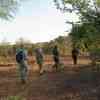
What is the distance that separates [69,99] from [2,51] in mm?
35834

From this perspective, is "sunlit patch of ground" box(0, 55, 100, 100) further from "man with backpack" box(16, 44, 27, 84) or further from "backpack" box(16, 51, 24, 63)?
"backpack" box(16, 51, 24, 63)

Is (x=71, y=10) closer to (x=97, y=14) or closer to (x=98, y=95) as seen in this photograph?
(x=97, y=14)

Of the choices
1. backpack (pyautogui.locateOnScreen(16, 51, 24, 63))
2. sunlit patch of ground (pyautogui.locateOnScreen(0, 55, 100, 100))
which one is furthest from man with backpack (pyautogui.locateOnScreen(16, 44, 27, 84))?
sunlit patch of ground (pyautogui.locateOnScreen(0, 55, 100, 100))

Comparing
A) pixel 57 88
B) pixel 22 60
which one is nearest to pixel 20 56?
pixel 22 60

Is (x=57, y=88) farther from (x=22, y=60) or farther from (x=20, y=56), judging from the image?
(x=20, y=56)

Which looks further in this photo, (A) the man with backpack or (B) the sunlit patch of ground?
(A) the man with backpack

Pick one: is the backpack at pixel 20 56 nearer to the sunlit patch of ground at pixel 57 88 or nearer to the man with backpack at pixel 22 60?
the man with backpack at pixel 22 60

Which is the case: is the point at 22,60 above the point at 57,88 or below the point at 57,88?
above

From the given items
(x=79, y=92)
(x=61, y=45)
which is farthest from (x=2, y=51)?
(x=79, y=92)

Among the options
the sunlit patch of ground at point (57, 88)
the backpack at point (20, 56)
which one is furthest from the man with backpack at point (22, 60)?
the sunlit patch of ground at point (57, 88)

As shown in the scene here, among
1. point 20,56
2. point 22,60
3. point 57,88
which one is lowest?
point 57,88

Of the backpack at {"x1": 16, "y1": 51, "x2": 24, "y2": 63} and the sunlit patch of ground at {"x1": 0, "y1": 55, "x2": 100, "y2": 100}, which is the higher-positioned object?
the backpack at {"x1": 16, "y1": 51, "x2": 24, "y2": 63}

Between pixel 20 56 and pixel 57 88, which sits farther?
pixel 20 56

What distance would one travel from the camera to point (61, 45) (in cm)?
4891
